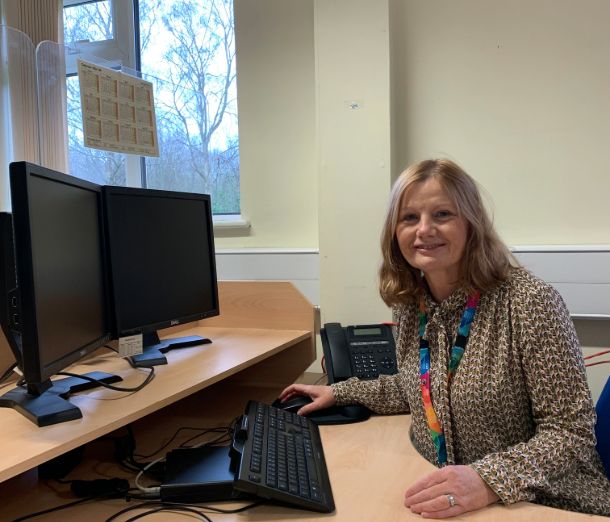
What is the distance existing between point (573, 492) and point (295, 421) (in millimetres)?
579

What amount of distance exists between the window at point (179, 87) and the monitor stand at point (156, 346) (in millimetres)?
1100

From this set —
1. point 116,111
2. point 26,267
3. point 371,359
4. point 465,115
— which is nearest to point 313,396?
point 371,359

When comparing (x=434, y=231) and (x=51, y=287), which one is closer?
(x=51, y=287)

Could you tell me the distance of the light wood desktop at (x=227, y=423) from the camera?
88 cm

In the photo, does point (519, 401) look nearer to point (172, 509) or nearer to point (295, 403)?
point (295, 403)

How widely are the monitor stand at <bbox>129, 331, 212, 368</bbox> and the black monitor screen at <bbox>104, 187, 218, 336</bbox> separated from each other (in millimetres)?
67

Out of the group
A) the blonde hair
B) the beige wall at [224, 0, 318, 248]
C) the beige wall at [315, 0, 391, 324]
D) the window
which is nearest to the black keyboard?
the blonde hair

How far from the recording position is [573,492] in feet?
3.43

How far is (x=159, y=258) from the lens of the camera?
60.2 inches

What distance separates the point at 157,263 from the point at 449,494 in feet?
3.23

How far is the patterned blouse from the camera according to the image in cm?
98

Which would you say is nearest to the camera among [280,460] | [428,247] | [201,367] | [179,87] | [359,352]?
[280,460]

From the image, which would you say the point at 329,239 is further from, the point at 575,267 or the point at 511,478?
the point at 511,478

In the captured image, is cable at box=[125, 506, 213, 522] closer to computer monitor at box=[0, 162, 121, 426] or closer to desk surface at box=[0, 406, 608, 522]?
desk surface at box=[0, 406, 608, 522]
